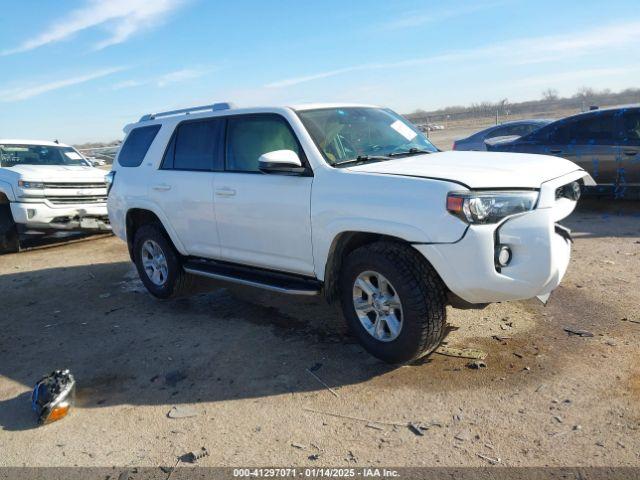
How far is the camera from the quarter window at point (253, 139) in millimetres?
4381

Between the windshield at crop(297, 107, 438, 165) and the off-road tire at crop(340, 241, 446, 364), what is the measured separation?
853 millimetres

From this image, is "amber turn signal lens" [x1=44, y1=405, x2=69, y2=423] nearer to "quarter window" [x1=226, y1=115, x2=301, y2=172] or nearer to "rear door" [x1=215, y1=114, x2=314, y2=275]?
"rear door" [x1=215, y1=114, x2=314, y2=275]

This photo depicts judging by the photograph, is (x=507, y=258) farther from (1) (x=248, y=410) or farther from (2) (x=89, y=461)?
(2) (x=89, y=461)

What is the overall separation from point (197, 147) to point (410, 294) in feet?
9.06

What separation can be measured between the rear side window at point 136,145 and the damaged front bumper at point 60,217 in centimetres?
334

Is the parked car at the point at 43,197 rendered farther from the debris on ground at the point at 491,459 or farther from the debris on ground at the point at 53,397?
the debris on ground at the point at 491,459

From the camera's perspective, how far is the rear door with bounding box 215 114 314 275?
4141mm

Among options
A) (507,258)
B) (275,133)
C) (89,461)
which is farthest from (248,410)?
(275,133)

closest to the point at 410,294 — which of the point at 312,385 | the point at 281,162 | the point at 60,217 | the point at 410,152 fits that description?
the point at 312,385

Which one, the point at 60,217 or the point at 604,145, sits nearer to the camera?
the point at 604,145

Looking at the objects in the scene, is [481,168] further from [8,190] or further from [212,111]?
[8,190]

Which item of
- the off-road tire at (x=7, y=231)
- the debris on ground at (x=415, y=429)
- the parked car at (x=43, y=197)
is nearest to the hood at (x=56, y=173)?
the parked car at (x=43, y=197)

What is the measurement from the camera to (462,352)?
398cm

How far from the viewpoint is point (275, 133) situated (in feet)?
14.6
